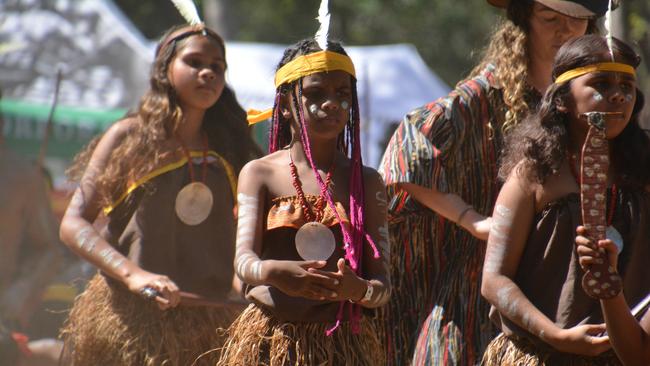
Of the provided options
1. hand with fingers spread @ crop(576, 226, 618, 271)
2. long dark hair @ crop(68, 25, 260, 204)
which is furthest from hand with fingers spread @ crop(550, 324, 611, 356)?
long dark hair @ crop(68, 25, 260, 204)

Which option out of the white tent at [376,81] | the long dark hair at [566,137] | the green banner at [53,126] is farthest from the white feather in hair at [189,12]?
the white tent at [376,81]

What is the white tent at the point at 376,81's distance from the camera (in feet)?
42.0

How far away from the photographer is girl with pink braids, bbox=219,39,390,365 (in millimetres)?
3576

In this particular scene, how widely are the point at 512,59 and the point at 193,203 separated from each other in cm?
148

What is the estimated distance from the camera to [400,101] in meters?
13.7

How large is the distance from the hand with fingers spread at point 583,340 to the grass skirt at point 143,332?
1829 millimetres

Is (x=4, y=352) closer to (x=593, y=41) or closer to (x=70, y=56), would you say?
(x=593, y=41)

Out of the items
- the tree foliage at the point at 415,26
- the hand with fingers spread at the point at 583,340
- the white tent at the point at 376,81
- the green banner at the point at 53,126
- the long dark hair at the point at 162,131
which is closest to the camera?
the hand with fingers spread at the point at 583,340

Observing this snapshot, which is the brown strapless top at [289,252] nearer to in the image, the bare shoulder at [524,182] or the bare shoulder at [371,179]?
the bare shoulder at [371,179]

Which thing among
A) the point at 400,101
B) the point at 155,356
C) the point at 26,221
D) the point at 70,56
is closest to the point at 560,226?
the point at 155,356

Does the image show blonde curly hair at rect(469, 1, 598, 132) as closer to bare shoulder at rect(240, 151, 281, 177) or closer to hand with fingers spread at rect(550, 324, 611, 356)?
bare shoulder at rect(240, 151, 281, 177)

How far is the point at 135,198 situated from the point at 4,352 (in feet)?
5.37

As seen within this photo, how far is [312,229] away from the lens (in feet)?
11.7

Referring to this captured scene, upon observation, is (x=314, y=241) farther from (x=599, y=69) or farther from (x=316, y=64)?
(x=599, y=69)
